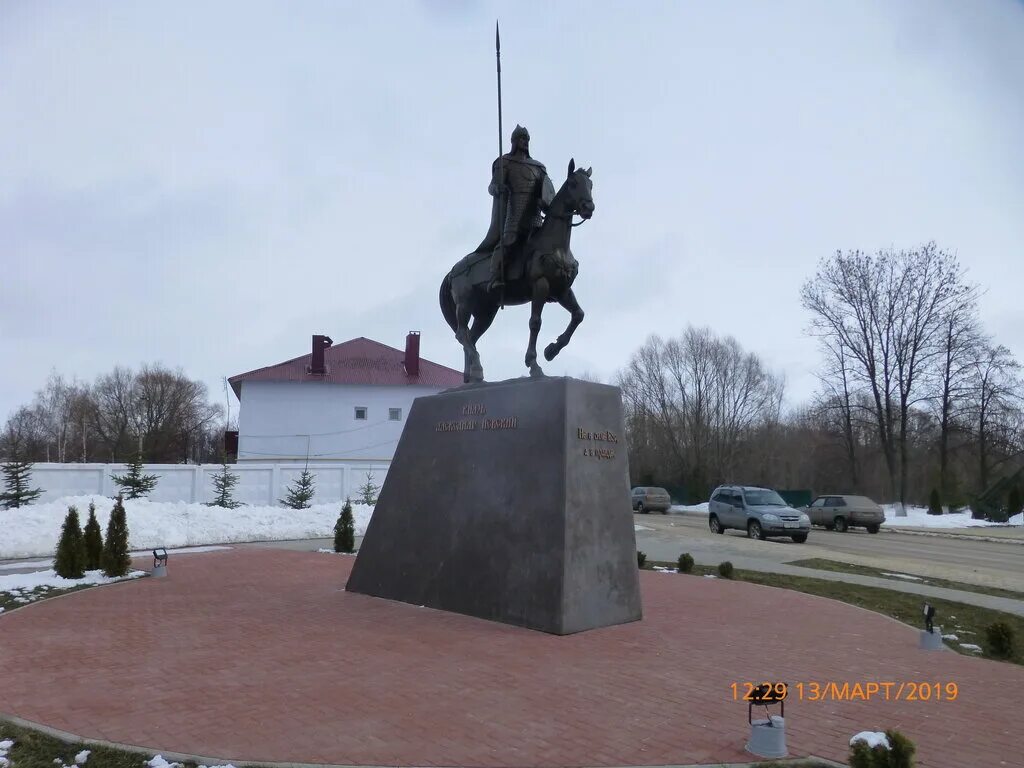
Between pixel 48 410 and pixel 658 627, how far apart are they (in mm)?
80034

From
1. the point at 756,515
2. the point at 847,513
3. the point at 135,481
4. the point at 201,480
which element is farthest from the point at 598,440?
the point at 847,513

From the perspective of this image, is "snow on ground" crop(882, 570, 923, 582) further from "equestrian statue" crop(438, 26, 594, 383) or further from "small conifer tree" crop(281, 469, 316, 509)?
"small conifer tree" crop(281, 469, 316, 509)

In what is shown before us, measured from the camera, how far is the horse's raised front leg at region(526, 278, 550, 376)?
389 inches

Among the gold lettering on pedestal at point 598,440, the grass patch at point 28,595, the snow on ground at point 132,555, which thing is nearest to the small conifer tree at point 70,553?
the grass patch at point 28,595

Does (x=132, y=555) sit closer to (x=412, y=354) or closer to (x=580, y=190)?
(x=580, y=190)

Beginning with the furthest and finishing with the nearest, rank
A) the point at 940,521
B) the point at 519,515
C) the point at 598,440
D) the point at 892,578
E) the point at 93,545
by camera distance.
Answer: the point at 940,521 < the point at 892,578 < the point at 93,545 < the point at 598,440 < the point at 519,515

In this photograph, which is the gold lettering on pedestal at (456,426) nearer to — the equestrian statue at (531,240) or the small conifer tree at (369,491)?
the equestrian statue at (531,240)

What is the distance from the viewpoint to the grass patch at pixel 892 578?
1300cm

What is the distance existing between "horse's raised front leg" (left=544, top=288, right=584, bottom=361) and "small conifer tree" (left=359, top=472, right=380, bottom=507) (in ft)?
58.0

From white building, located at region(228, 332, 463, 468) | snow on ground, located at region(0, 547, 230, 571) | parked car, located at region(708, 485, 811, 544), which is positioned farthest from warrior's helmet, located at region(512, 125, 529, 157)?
white building, located at region(228, 332, 463, 468)

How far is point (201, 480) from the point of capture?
25.6 meters

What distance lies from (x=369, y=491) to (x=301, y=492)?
115 inches

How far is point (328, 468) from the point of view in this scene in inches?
1160

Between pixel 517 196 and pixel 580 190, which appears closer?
pixel 580 190
